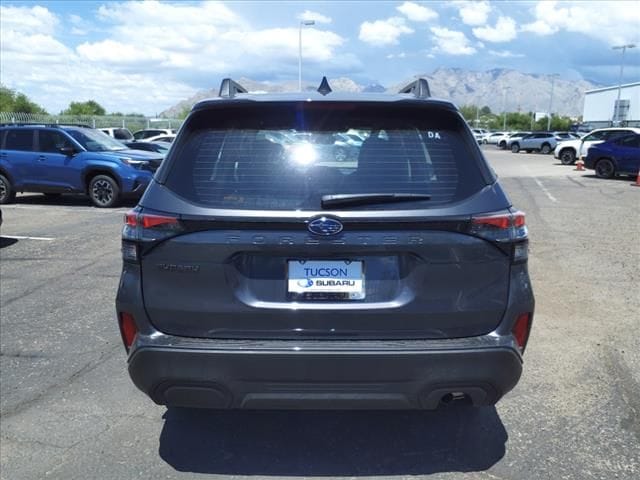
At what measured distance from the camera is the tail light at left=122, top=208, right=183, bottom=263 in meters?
2.65

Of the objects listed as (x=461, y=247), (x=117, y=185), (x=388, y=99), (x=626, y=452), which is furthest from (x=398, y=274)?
(x=117, y=185)

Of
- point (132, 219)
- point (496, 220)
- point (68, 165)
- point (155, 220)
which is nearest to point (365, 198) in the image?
point (496, 220)

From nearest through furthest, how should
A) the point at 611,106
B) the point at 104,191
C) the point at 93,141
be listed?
the point at 104,191, the point at 93,141, the point at 611,106

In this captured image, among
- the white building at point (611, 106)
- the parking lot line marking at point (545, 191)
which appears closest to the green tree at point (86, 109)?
the parking lot line marking at point (545, 191)

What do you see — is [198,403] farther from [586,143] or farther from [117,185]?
[586,143]

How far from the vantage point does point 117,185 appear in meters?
12.8

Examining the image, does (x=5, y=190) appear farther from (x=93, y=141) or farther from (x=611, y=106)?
(x=611, y=106)

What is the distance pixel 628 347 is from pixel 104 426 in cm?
399

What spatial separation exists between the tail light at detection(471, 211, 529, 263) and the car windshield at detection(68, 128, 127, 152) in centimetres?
1228

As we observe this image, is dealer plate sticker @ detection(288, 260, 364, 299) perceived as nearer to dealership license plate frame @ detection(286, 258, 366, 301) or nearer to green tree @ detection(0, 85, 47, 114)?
dealership license plate frame @ detection(286, 258, 366, 301)

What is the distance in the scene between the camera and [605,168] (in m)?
20.6

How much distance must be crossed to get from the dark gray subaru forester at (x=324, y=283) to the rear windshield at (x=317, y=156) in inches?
0.4

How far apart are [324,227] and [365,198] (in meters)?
0.24

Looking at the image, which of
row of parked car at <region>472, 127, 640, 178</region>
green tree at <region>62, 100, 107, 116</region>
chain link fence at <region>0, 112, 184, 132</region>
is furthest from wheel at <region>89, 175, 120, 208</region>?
green tree at <region>62, 100, 107, 116</region>
